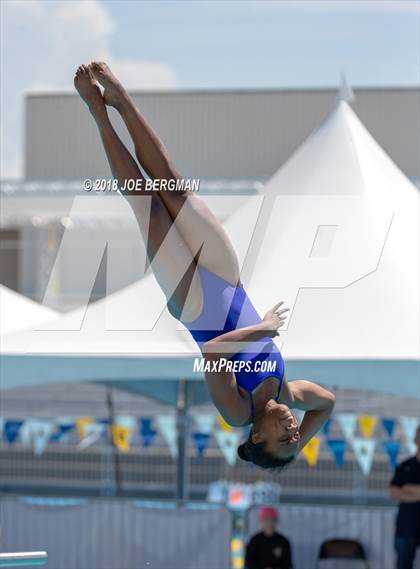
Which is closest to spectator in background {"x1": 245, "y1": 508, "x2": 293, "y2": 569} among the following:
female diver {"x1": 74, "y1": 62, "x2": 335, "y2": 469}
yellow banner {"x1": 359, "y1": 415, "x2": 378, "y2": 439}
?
yellow banner {"x1": 359, "y1": 415, "x2": 378, "y2": 439}

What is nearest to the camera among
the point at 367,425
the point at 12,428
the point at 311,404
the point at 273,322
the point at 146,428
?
the point at 273,322

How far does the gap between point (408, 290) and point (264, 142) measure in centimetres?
213

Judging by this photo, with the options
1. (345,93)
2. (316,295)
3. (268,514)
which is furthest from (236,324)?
(345,93)

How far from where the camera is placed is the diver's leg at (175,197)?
3.60 m

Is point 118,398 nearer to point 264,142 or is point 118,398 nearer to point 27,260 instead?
point 27,260

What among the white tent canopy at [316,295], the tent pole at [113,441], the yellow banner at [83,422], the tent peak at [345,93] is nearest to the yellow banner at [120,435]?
the tent pole at [113,441]

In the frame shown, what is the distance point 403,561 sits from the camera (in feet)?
19.9

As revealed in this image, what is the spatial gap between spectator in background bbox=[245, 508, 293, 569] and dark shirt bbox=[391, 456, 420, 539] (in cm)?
60

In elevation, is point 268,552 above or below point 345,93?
below

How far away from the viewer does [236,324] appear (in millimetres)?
3596

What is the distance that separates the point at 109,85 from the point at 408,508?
3320 millimetres

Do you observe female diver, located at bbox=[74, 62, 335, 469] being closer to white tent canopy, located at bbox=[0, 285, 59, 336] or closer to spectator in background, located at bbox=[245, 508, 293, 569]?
white tent canopy, located at bbox=[0, 285, 59, 336]

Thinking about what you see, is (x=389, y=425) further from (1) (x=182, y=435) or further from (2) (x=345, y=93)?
(2) (x=345, y=93)

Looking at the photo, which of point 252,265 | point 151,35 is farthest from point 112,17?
point 252,265
